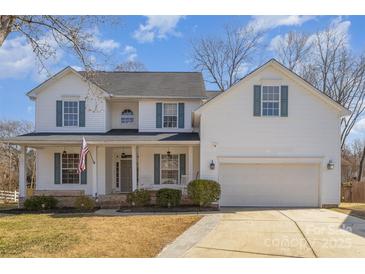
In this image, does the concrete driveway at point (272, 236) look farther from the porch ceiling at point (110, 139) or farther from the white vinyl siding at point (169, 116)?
the white vinyl siding at point (169, 116)

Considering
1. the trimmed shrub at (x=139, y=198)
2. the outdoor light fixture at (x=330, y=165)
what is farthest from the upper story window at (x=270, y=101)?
the trimmed shrub at (x=139, y=198)

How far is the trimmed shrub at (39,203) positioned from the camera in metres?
16.5

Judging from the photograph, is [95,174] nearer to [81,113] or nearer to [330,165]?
[81,113]

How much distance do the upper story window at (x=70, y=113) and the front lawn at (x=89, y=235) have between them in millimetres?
6311

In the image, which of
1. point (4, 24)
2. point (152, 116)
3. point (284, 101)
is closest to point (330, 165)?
point (284, 101)

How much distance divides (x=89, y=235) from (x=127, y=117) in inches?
436

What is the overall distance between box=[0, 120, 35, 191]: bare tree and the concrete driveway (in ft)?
64.0

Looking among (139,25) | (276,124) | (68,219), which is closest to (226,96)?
(276,124)

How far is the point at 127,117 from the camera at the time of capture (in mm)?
20469

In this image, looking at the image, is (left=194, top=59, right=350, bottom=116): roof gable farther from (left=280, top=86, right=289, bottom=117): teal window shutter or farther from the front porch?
the front porch

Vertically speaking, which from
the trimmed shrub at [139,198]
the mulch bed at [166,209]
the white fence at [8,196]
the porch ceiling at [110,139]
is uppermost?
the porch ceiling at [110,139]

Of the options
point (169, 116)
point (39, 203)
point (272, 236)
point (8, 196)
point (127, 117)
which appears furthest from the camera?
point (8, 196)

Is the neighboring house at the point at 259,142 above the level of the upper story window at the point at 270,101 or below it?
below
